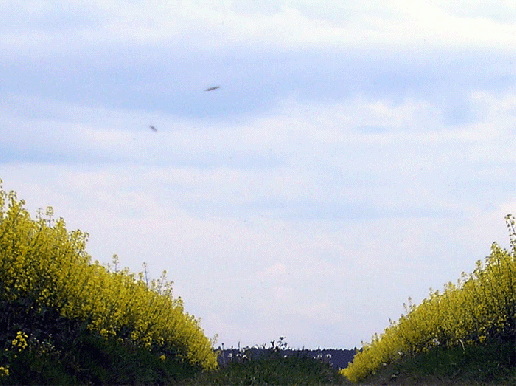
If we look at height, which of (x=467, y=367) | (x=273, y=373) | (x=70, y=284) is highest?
(x=70, y=284)

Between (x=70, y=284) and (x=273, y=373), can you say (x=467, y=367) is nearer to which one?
(x=273, y=373)

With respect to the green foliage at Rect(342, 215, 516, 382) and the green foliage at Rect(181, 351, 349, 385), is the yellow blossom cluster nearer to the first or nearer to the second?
the green foliage at Rect(181, 351, 349, 385)

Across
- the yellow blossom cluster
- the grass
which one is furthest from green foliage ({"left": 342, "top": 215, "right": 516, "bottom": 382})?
the yellow blossom cluster

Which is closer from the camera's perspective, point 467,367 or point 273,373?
point 273,373

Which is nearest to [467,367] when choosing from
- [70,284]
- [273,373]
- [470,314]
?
[470,314]

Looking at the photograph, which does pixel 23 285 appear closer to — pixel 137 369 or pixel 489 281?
pixel 137 369

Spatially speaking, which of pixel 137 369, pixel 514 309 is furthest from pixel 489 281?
pixel 137 369
